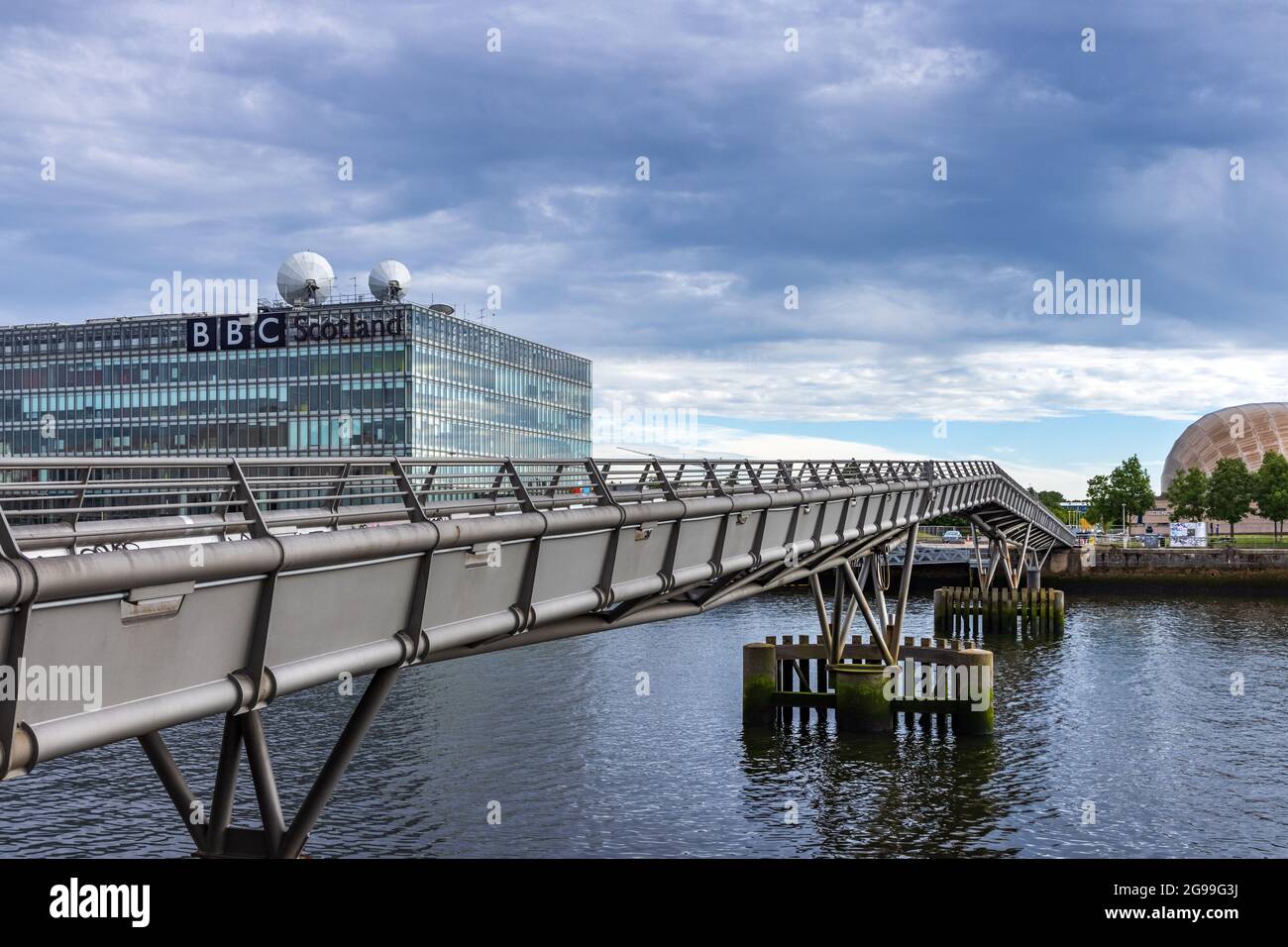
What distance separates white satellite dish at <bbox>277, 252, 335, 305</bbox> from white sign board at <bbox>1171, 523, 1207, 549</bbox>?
260 ft

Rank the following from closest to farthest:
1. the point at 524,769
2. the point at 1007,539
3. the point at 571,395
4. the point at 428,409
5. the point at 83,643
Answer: the point at 83,643, the point at 524,769, the point at 1007,539, the point at 428,409, the point at 571,395

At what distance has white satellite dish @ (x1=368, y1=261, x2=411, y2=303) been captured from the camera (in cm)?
11100

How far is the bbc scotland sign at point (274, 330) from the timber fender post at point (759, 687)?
75492 millimetres

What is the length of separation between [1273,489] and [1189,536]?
1408cm

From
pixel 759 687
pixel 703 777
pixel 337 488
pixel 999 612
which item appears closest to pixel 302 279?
pixel 999 612

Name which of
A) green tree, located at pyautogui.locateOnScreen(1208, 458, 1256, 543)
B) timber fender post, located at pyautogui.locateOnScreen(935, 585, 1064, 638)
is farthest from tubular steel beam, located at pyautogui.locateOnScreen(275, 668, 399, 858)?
green tree, located at pyautogui.locateOnScreen(1208, 458, 1256, 543)

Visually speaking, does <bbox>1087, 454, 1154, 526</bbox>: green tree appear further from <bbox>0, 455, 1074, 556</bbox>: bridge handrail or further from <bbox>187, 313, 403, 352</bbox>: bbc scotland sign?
<bbox>0, 455, 1074, 556</bbox>: bridge handrail

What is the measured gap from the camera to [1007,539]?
80.6 m

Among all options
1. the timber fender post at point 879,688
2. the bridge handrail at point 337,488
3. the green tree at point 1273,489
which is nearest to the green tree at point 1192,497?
the green tree at point 1273,489

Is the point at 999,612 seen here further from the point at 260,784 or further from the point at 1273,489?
the point at 1273,489

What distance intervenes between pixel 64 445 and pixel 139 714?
118m

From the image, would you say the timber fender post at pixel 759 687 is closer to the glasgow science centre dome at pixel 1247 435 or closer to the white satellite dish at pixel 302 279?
the white satellite dish at pixel 302 279
